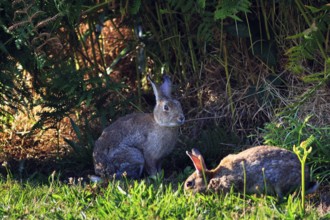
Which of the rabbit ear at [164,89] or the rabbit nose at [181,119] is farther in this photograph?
the rabbit ear at [164,89]

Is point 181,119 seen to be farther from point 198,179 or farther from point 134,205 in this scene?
point 134,205

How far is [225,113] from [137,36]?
1.27 m

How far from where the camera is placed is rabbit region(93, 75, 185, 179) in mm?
7051

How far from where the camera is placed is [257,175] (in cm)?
575

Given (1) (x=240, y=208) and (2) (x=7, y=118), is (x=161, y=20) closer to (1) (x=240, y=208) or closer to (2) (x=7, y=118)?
(2) (x=7, y=118)

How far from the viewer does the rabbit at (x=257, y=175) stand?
5695 millimetres

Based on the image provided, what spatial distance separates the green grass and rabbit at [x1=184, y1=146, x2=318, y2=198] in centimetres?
10

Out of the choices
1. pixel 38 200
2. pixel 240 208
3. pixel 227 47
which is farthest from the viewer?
pixel 227 47

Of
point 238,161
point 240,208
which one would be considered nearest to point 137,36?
point 238,161

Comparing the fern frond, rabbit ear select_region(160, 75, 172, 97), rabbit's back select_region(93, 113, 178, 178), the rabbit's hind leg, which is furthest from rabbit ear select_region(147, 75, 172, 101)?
the fern frond

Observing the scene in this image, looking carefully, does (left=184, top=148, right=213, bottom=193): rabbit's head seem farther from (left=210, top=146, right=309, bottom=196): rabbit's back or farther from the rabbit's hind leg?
the rabbit's hind leg

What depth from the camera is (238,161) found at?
590cm

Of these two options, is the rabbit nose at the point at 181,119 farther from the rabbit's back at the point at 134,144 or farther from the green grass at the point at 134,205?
the green grass at the point at 134,205

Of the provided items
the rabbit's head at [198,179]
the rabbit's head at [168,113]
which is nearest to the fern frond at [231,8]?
the rabbit's head at [168,113]
